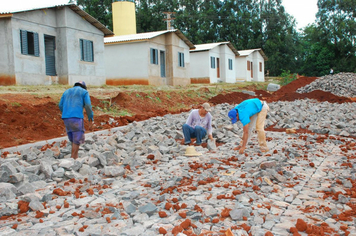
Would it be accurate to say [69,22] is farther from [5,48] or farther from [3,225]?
[3,225]

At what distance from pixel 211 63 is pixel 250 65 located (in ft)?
33.8

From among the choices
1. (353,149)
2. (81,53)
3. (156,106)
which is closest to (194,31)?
(81,53)

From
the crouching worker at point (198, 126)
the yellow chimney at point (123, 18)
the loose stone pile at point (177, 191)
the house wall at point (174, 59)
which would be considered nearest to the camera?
the loose stone pile at point (177, 191)

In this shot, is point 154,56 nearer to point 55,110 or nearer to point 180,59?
point 180,59

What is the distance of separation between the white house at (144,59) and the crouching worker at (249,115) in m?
15.6

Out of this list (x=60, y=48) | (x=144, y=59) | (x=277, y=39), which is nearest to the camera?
(x=60, y=48)

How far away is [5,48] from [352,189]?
15303mm

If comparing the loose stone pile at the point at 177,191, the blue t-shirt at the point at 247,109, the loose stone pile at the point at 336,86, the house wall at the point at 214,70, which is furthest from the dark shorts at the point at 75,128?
the house wall at the point at 214,70

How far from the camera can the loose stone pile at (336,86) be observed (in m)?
23.4

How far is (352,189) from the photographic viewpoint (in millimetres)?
5121

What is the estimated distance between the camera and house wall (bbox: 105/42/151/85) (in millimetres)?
22688

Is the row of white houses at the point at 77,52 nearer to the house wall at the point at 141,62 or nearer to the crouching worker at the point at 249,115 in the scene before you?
the house wall at the point at 141,62

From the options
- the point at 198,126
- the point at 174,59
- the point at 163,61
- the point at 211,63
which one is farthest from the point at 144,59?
the point at 198,126

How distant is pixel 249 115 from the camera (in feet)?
23.4
